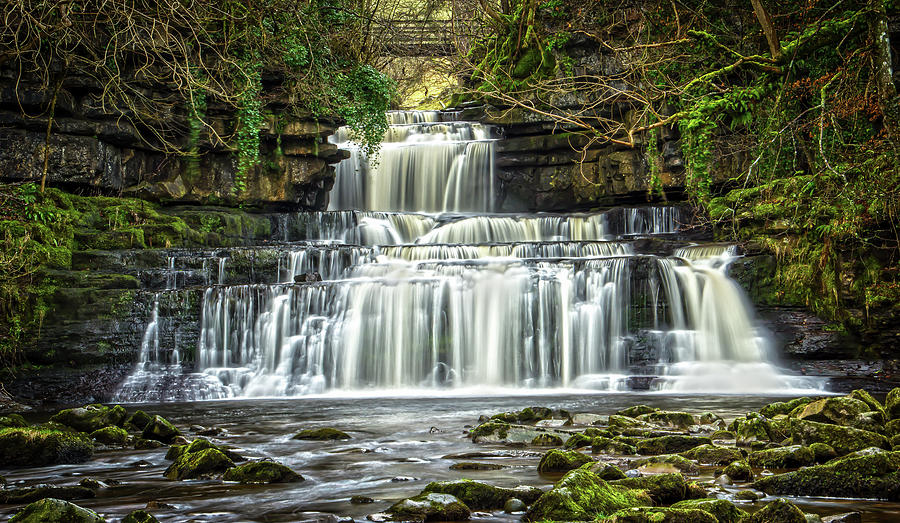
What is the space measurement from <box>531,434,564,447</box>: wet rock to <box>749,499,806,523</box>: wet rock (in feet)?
9.66

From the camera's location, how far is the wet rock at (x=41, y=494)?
4.34m

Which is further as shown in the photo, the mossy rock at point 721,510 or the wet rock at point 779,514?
the mossy rock at point 721,510

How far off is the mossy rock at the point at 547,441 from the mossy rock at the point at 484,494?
2.13m

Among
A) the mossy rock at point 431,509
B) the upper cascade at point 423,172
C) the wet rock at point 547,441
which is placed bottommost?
the wet rock at point 547,441

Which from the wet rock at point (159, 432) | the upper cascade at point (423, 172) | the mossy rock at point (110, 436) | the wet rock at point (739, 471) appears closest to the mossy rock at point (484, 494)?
the wet rock at point (739, 471)

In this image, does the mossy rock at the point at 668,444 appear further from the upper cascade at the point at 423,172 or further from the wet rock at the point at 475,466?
the upper cascade at the point at 423,172

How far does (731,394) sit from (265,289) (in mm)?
7913

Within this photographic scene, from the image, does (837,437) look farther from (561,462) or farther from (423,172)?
(423,172)

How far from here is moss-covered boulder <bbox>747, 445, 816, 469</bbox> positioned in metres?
4.88

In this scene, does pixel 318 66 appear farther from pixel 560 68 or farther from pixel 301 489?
pixel 301 489

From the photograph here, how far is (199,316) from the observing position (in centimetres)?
1238

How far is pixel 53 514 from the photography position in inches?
134

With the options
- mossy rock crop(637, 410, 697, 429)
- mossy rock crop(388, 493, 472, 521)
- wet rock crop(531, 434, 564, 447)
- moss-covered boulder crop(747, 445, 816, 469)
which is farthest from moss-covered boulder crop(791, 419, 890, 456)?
mossy rock crop(388, 493, 472, 521)

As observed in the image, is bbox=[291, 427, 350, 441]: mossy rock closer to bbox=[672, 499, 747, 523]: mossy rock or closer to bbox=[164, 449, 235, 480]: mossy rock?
bbox=[164, 449, 235, 480]: mossy rock
